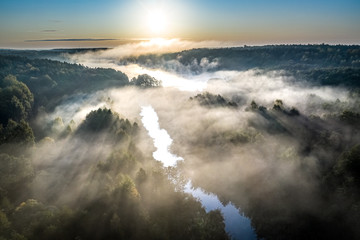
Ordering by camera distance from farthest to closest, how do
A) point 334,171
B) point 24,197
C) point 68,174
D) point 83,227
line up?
point 68,174, point 334,171, point 24,197, point 83,227

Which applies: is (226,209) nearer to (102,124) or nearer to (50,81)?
(102,124)

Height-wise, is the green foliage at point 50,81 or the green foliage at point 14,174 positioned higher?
the green foliage at point 14,174

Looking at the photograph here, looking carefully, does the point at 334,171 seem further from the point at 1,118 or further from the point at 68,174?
the point at 1,118

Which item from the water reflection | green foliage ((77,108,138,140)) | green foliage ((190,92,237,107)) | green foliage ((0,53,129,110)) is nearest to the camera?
the water reflection

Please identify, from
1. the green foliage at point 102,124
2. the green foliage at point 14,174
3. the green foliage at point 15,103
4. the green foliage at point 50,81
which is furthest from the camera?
the green foliage at point 50,81

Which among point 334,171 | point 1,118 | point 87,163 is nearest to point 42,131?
point 1,118

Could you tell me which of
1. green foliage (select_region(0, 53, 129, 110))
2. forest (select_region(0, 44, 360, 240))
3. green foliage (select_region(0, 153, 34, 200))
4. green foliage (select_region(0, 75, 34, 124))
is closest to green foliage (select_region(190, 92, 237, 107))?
forest (select_region(0, 44, 360, 240))

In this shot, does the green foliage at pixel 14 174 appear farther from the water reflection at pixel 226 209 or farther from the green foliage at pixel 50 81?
the green foliage at pixel 50 81

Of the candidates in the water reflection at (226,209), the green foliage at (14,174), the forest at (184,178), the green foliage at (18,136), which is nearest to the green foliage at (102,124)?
the forest at (184,178)

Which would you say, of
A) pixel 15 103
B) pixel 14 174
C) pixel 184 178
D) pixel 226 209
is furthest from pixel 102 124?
pixel 15 103

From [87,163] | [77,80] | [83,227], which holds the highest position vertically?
[83,227]

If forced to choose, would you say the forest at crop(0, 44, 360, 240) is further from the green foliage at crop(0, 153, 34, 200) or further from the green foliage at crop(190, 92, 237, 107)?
the green foliage at crop(190, 92, 237, 107)
